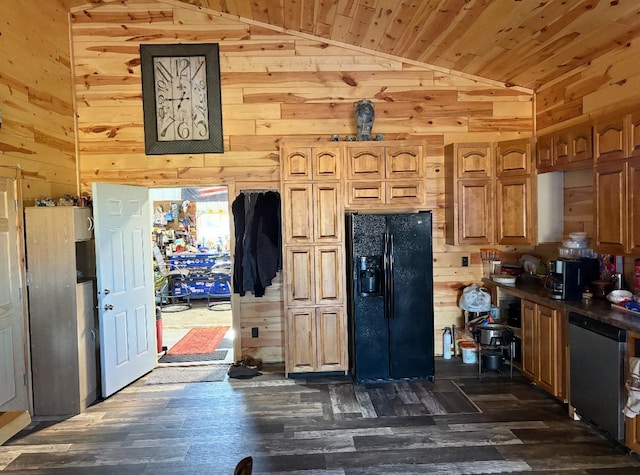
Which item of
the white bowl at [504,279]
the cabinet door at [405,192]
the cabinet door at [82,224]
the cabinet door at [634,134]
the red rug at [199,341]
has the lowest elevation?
the red rug at [199,341]

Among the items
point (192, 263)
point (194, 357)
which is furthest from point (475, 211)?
point (192, 263)

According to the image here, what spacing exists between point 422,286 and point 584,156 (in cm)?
176

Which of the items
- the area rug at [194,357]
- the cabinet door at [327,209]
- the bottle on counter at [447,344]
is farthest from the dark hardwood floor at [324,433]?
the cabinet door at [327,209]

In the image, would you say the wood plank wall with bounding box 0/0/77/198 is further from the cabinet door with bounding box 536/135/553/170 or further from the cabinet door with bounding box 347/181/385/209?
the cabinet door with bounding box 536/135/553/170

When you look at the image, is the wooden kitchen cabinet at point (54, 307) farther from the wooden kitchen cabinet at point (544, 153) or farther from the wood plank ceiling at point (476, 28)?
the wooden kitchen cabinet at point (544, 153)

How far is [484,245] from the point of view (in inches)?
185

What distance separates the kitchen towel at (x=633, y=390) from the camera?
264cm

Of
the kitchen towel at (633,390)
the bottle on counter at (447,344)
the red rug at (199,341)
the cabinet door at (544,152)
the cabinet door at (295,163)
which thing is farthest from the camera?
the red rug at (199,341)

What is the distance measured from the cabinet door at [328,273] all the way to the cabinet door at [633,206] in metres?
2.38

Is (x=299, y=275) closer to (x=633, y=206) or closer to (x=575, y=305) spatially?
(x=575, y=305)

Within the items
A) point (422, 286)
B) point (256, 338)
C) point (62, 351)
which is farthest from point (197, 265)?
point (422, 286)

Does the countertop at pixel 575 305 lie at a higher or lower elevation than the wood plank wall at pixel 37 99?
lower

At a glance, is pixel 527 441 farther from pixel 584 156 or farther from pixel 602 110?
pixel 602 110

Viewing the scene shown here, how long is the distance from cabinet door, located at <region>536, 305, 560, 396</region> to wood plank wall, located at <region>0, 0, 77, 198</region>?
4589mm
